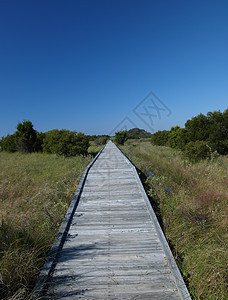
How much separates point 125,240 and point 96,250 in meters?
0.50

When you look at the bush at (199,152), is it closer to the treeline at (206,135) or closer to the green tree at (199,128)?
the treeline at (206,135)

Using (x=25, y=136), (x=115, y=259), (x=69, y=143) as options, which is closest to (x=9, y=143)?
(x=25, y=136)

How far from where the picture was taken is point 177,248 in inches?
109

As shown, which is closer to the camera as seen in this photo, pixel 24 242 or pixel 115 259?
pixel 115 259

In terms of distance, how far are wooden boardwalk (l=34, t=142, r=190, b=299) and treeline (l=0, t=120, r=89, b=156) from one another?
31.3 ft

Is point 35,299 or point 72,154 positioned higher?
point 72,154

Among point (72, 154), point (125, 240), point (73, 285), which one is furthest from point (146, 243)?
point (72, 154)

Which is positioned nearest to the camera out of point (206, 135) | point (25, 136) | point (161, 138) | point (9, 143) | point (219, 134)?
point (219, 134)

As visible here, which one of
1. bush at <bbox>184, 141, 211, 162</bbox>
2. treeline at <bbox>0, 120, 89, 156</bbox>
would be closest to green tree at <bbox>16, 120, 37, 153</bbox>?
treeline at <bbox>0, 120, 89, 156</bbox>

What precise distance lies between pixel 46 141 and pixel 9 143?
204 inches

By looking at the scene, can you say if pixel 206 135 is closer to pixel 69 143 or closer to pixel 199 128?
pixel 199 128

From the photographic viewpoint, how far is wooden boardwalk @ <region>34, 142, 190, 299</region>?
1.83 meters

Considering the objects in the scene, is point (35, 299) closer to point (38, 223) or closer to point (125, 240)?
point (125, 240)

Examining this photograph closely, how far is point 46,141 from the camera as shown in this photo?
595 inches
